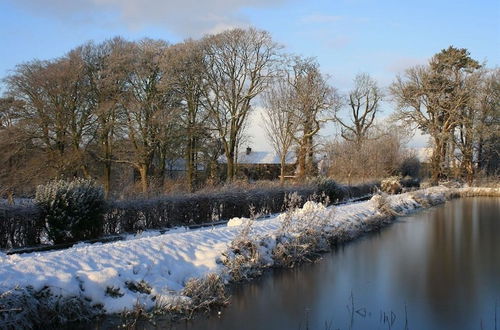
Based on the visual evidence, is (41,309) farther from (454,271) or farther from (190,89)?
(190,89)

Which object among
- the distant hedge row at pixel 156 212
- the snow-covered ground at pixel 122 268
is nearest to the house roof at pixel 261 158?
the distant hedge row at pixel 156 212

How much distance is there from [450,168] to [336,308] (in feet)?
135

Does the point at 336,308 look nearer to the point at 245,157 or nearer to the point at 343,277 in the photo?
the point at 343,277

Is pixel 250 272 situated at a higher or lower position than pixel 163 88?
lower

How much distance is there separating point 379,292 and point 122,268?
4599 mm

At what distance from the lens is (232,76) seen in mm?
31344

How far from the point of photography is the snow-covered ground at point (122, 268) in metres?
7.44

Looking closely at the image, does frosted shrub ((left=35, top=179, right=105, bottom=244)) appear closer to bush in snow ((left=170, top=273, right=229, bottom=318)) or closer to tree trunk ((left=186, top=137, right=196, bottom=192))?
bush in snow ((left=170, top=273, right=229, bottom=318))

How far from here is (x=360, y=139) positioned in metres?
44.3

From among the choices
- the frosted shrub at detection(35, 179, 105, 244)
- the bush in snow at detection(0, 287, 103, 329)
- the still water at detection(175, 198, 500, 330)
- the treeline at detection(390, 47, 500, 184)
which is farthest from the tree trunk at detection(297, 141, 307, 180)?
the bush in snow at detection(0, 287, 103, 329)

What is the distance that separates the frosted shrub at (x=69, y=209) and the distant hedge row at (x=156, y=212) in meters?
0.23

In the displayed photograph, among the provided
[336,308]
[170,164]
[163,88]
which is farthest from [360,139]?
[336,308]

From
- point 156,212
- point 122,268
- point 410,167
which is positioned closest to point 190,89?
point 156,212

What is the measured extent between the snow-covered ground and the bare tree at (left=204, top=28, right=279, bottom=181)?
2082 cm
